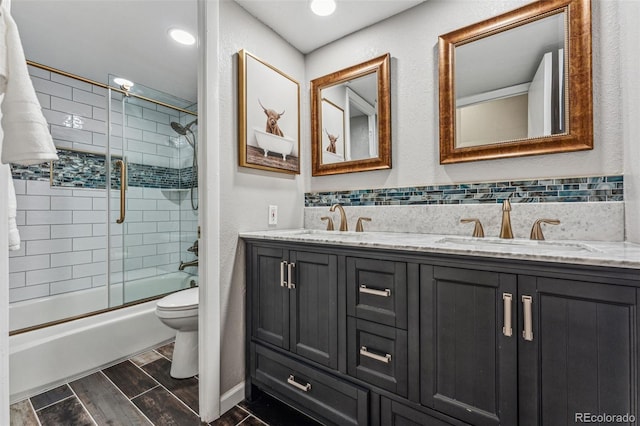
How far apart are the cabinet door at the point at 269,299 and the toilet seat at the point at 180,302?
512 mm

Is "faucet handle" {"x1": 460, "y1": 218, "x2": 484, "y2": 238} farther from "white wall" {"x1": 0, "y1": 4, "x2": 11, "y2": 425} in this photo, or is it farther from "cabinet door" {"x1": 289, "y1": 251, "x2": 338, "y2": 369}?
"white wall" {"x1": 0, "y1": 4, "x2": 11, "y2": 425}

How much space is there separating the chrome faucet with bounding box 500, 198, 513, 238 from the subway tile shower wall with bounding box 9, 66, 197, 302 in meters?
2.63

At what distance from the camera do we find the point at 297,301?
4.61 feet

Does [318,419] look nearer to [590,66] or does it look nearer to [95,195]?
[590,66]

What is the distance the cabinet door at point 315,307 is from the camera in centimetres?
128

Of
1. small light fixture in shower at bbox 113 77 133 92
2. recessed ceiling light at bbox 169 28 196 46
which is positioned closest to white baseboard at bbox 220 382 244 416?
recessed ceiling light at bbox 169 28 196 46

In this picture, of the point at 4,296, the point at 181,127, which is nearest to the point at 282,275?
the point at 4,296

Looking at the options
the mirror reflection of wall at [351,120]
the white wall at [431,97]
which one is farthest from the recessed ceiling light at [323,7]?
the mirror reflection of wall at [351,120]

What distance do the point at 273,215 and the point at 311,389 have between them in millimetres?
1003

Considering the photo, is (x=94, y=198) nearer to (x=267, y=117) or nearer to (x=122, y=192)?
(x=122, y=192)

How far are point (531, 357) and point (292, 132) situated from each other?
1.72 meters

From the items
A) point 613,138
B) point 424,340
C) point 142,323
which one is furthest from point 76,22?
point 613,138

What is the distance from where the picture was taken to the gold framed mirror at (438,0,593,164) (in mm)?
1240

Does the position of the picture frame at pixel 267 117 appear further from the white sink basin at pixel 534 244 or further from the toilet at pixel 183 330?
the white sink basin at pixel 534 244
